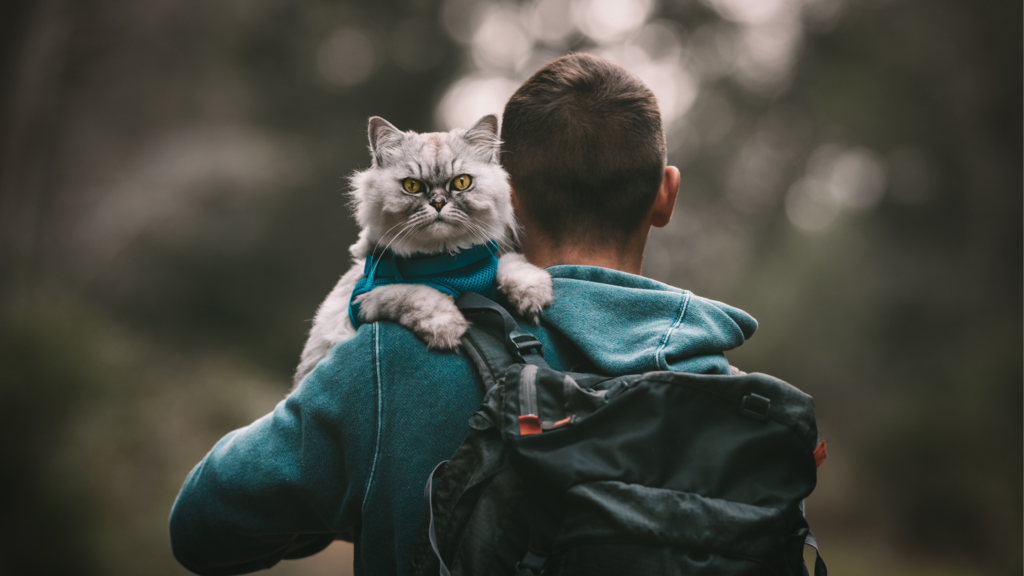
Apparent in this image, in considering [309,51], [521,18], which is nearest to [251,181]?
[309,51]

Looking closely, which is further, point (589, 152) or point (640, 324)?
point (589, 152)

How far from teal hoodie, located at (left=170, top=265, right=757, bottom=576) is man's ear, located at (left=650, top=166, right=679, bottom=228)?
392 millimetres

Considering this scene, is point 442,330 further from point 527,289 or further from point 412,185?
point 412,185

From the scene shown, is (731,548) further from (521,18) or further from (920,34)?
(521,18)

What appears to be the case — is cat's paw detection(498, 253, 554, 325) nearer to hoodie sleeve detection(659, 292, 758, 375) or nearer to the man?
the man

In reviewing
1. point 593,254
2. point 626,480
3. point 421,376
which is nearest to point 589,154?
point 593,254

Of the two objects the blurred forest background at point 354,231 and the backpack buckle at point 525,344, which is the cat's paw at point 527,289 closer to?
the backpack buckle at point 525,344

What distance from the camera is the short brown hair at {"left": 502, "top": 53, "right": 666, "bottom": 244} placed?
62.3 inches

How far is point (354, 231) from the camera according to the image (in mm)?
10766

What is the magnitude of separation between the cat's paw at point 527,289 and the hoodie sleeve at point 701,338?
1.06ft

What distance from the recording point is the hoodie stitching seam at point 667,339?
1270 millimetres

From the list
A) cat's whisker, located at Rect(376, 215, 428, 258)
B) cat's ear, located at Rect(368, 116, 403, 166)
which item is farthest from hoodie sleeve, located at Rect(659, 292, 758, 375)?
cat's ear, located at Rect(368, 116, 403, 166)

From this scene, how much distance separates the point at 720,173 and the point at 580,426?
1045 centimetres

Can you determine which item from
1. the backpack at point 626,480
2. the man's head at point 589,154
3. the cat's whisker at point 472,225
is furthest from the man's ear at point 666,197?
the backpack at point 626,480
